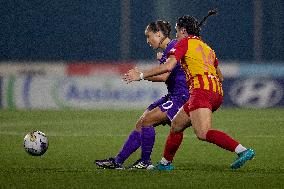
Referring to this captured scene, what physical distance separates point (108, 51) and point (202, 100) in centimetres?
2476

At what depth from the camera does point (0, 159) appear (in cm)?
1110

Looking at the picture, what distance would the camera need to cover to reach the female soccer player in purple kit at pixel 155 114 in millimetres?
9820

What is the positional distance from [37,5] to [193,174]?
91.2 feet

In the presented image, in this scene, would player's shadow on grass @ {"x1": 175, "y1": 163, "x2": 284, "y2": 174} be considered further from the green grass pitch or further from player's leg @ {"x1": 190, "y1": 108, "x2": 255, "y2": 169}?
player's leg @ {"x1": 190, "y1": 108, "x2": 255, "y2": 169}

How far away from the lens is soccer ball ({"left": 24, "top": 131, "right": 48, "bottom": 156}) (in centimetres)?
1077

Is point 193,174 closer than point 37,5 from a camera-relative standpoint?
Yes

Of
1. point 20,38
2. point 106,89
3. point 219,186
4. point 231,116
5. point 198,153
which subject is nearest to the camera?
point 219,186

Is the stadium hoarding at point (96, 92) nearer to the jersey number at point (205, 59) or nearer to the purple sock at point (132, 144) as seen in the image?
the purple sock at point (132, 144)

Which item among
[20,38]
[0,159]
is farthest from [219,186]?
[20,38]

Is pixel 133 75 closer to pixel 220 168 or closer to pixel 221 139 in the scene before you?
pixel 221 139

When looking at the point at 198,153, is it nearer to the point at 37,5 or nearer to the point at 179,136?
the point at 179,136

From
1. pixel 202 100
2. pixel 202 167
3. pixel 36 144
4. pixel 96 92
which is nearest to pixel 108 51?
pixel 96 92

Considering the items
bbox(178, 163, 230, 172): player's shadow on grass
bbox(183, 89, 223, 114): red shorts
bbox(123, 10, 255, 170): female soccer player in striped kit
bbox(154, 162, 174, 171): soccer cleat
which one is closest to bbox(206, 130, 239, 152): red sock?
bbox(123, 10, 255, 170): female soccer player in striped kit

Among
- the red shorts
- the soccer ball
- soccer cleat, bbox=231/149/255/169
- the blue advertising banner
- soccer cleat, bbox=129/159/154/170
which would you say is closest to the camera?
soccer cleat, bbox=231/149/255/169
